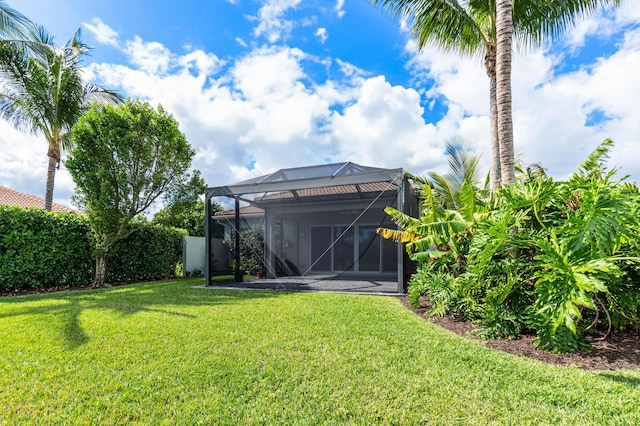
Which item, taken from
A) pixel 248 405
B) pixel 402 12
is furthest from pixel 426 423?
pixel 402 12

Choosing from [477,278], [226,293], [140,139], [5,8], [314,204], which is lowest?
[226,293]

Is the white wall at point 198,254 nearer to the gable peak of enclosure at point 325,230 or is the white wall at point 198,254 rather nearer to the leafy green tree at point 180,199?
the gable peak of enclosure at point 325,230

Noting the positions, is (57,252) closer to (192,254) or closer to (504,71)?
(192,254)

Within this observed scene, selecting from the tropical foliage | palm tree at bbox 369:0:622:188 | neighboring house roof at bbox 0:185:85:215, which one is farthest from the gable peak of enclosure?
neighboring house roof at bbox 0:185:85:215

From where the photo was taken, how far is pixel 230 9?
8727mm

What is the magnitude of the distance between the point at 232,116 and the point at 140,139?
297cm

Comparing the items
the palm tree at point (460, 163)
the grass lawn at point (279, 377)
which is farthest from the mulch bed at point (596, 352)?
the palm tree at point (460, 163)

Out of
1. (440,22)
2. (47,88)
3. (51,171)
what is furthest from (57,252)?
(440,22)

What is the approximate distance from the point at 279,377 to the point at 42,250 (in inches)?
371

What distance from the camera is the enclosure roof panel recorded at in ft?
26.6

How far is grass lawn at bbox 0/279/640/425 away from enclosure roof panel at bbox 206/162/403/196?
4021 millimetres

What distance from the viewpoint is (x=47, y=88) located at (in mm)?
12133

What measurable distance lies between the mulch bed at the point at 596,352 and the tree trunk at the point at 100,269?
34.1 feet

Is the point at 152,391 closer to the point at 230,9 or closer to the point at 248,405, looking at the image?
the point at 248,405
